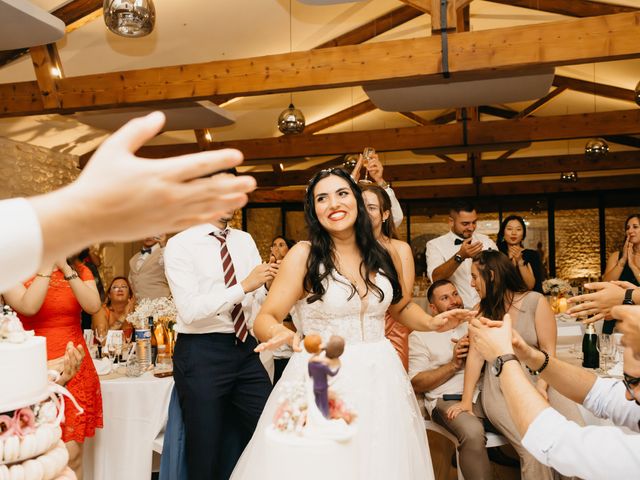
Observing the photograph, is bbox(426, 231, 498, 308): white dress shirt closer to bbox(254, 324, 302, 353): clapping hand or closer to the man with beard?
the man with beard

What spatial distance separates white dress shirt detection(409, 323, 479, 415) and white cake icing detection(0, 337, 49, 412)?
2.04m

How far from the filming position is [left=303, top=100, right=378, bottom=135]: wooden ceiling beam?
355 inches

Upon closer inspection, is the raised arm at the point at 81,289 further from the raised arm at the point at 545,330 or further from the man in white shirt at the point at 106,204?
the man in white shirt at the point at 106,204

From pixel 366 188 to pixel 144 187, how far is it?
2.73 meters

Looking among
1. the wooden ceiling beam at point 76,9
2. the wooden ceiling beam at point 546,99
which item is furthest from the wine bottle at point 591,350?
the wooden ceiling beam at point 546,99

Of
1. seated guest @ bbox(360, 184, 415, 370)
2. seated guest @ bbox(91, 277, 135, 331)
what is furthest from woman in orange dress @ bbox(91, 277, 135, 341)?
seated guest @ bbox(360, 184, 415, 370)

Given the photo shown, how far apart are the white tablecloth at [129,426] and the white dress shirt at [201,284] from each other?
423mm

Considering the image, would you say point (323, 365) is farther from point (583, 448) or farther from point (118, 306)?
point (118, 306)

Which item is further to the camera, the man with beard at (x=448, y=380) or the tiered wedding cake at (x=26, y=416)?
the man with beard at (x=448, y=380)

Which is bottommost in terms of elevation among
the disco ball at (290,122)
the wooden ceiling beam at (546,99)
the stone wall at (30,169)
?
the stone wall at (30,169)

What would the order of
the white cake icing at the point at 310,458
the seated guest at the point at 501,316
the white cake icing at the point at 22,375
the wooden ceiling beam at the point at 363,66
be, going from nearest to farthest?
the white cake icing at the point at 310,458
the white cake icing at the point at 22,375
the seated guest at the point at 501,316
the wooden ceiling beam at the point at 363,66

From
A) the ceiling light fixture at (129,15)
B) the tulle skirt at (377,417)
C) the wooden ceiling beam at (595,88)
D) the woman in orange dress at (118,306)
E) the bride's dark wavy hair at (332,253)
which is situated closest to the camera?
the tulle skirt at (377,417)

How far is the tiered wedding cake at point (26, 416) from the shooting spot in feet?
5.17

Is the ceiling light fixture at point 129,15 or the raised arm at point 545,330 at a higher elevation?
the ceiling light fixture at point 129,15
